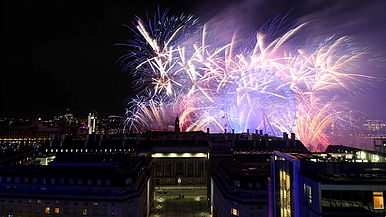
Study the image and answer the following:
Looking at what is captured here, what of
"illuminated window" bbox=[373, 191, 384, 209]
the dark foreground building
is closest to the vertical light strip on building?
"illuminated window" bbox=[373, 191, 384, 209]

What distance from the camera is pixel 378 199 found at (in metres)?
21.0

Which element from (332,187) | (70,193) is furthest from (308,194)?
(70,193)

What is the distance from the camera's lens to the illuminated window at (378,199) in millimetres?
20828

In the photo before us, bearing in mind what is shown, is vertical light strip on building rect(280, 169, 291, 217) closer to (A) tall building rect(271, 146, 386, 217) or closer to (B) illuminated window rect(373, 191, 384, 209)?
(A) tall building rect(271, 146, 386, 217)

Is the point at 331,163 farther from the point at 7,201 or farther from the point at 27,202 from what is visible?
the point at 7,201

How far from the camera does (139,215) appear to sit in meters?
51.1

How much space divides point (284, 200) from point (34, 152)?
314ft

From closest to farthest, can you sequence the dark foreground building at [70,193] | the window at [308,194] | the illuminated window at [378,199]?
1. the illuminated window at [378,199]
2. the window at [308,194]
3. the dark foreground building at [70,193]

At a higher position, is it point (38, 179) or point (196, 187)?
point (38, 179)

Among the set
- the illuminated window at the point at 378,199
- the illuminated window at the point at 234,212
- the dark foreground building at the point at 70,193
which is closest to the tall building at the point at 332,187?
the illuminated window at the point at 378,199

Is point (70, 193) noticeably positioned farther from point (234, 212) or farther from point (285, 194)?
point (285, 194)

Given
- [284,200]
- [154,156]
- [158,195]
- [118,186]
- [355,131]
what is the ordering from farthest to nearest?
[355,131], [154,156], [158,195], [118,186], [284,200]

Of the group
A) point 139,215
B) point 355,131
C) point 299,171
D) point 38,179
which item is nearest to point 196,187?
point 139,215

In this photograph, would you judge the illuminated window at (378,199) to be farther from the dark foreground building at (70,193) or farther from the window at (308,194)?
the dark foreground building at (70,193)
